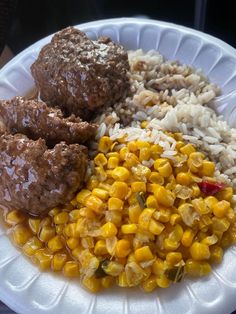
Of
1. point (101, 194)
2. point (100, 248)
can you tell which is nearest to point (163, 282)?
point (100, 248)

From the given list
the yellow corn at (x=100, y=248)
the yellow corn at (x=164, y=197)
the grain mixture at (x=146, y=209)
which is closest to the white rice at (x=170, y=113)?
the grain mixture at (x=146, y=209)

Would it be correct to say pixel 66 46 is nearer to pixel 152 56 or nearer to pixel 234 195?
pixel 152 56

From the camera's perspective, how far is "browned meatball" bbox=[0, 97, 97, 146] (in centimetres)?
272

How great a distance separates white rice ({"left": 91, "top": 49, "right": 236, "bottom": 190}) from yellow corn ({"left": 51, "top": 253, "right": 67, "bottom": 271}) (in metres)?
0.75

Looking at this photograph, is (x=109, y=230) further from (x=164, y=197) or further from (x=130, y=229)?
(x=164, y=197)

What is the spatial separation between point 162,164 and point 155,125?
0.37m

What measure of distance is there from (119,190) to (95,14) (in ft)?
8.29

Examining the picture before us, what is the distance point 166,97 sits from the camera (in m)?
3.15

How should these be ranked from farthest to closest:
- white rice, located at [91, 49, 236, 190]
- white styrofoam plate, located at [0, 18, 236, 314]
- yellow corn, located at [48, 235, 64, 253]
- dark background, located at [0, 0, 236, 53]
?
dark background, located at [0, 0, 236, 53]
white rice, located at [91, 49, 236, 190]
yellow corn, located at [48, 235, 64, 253]
white styrofoam plate, located at [0, 18, 236, 314]

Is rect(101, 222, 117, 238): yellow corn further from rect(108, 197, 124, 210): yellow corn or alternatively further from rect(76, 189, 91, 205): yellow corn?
rect(76, 189, 91, 205): yellow corn

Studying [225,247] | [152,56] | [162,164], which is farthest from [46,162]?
[152,56]

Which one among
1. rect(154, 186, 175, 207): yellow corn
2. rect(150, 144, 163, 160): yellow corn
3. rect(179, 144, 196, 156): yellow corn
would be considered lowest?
rect(154, 186, 175, 207): yellow corn

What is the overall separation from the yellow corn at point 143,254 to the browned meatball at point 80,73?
1.08 meters

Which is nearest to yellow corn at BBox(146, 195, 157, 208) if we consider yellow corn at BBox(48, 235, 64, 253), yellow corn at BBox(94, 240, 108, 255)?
yellow corn at BBox(94, 240, 108, 255)
